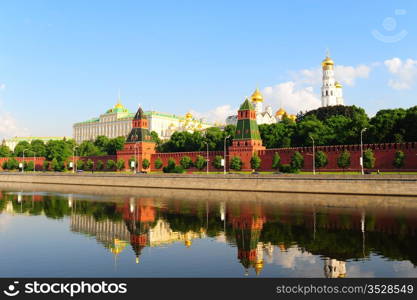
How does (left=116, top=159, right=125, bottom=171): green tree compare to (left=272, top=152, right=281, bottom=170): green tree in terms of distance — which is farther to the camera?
(left=116, top=159, right=125, bottom=171): green tree

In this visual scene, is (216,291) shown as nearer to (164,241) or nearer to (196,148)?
(164,241)

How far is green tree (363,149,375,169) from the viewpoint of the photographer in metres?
47.8

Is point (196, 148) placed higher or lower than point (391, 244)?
higher

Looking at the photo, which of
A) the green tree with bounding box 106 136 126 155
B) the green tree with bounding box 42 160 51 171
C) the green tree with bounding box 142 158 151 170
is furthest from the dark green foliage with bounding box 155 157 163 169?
the green tree with bounding box 42 160 51 171

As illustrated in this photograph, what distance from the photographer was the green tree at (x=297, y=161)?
53094 millimetres

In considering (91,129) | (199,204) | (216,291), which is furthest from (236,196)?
(91,129)

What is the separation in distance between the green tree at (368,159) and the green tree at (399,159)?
227 cm

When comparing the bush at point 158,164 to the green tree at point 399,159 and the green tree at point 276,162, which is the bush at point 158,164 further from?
the green tree at point 399,159

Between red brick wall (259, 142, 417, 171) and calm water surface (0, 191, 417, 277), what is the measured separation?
17809mm

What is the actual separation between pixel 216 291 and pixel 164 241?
8.88 metres

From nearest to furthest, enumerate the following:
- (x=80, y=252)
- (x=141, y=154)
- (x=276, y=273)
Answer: (x=276, y=273), (x=80, y=252), (x=141, y=154)

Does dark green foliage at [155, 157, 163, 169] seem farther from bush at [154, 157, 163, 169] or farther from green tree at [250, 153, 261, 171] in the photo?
green tree at [250, 153, 261, 171]

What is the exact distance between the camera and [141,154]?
72.5 meters

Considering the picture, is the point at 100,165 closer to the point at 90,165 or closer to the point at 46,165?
the point at 90,165
